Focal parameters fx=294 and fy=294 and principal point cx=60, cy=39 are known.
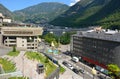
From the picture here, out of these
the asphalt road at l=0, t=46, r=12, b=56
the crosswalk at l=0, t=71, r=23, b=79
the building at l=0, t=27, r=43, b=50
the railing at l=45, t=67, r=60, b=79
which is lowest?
the railing at l=45, t=67, r=60, b=79

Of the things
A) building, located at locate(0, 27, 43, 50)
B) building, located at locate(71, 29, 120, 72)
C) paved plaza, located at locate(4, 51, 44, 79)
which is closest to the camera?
paved plaza, located at locate(4, 51, 44, 79)

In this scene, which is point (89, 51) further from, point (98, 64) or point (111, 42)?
point (111, 42)

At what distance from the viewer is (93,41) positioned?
4247 inches

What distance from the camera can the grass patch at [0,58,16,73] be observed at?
77750 mm

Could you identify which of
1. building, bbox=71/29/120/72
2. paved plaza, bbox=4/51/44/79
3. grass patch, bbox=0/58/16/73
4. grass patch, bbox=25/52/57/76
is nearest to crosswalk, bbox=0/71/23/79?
paved plaza, bbox=4/51/44/79

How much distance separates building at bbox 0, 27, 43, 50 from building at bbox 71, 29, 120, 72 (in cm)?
1943

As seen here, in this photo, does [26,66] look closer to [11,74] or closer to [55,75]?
[55,75]

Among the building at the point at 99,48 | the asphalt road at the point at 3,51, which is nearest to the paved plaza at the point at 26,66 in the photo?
the asphalt road at the point at 3,51

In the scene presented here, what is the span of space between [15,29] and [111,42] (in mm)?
46881

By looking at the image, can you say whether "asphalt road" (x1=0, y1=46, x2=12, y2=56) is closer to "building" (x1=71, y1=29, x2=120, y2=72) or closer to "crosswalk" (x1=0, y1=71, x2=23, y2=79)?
"crosswalk" (x1=0, y1=71, x2=23, y2=79)

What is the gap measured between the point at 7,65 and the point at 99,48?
34.3 m

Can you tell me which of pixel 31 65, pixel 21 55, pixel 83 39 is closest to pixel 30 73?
pixel 31 65

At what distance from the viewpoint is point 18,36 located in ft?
408

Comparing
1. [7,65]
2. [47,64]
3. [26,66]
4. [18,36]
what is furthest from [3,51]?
[26,66]
